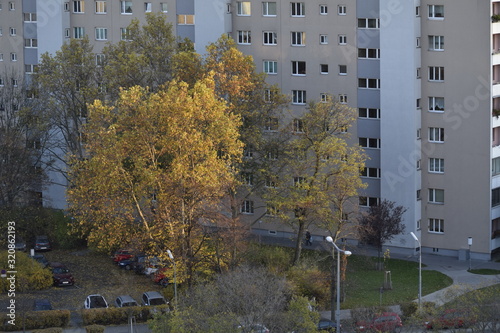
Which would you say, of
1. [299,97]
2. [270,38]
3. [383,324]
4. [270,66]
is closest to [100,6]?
[270,38]

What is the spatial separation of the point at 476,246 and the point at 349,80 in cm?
1370

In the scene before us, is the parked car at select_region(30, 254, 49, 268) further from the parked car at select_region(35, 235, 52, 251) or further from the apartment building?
the apartment building

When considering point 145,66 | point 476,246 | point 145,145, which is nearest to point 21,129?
point 145,66

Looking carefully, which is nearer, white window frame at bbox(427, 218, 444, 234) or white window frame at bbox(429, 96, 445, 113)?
white window frame at bbox(429, 96, 445, 113)

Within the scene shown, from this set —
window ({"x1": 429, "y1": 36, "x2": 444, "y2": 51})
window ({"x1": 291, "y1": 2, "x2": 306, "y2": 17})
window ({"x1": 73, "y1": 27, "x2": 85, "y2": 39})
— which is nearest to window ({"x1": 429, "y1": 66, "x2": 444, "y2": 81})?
window ({"x1": 429, "y1": 36, "x2": 444, "y2": 51})

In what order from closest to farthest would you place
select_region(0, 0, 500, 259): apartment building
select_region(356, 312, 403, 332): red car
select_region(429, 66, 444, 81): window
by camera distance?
select_region(356, 312, 403, 332): red car, select_region(0, 0, 500, 259): apartment building, select_region(429, 66, 444, 81): window

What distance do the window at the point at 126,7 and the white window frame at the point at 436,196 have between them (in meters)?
27.2

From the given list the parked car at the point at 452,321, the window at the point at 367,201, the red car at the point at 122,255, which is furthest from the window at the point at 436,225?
the parked car at the point at 452,321

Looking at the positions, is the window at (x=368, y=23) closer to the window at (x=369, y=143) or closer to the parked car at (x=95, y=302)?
the window at (x=369, y=143)

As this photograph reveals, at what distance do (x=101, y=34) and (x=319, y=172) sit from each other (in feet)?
83.3

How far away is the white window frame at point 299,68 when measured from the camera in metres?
74.6

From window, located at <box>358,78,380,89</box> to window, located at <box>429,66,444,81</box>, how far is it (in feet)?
11.6

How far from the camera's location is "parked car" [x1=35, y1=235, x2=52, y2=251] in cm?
7475

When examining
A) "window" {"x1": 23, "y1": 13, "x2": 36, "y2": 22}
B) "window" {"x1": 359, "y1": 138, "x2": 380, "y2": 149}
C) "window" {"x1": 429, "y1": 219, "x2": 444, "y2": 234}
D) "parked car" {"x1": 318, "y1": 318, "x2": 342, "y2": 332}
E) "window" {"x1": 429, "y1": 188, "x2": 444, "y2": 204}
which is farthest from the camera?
"window" {"x1": 23, "y1": 13, "x2": 36, "y2": 22}
